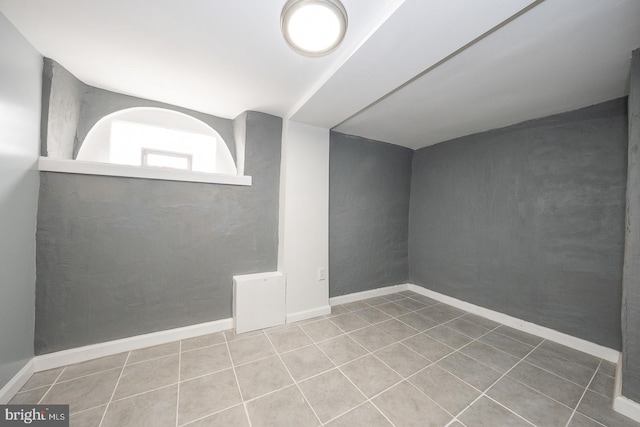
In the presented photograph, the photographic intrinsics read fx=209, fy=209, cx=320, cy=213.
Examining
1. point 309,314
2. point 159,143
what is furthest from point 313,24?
point 159,143

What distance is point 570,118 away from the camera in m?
1.95

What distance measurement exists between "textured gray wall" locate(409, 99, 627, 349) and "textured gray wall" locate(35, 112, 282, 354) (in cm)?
234

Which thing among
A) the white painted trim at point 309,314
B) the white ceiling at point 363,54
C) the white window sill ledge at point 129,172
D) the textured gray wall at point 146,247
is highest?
the white ceiling at point 363,54

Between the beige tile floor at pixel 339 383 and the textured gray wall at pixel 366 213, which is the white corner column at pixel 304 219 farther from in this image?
the beige tile floor at pixel 339 383

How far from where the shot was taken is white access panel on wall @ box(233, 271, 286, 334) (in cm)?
200

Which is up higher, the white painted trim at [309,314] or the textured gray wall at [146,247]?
the textured gray wall at [146,247]

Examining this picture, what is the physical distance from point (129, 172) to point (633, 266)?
3.46 metres

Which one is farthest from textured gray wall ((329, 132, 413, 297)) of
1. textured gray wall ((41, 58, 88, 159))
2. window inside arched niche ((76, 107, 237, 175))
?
textured gray wall ((41, 58, 88, 159))

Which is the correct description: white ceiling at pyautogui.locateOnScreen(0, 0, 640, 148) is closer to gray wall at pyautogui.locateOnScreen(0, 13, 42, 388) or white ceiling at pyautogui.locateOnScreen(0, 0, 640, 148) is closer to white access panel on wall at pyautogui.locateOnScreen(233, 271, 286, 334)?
gray wall at pyautogui.locateOnScreen(0, 13, 42, 388)

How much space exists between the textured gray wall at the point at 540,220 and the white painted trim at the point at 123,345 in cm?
287

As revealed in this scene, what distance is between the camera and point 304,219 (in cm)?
233

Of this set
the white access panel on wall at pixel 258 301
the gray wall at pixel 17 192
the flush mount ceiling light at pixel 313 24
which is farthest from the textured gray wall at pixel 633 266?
the gray wall at pixel 17 192
